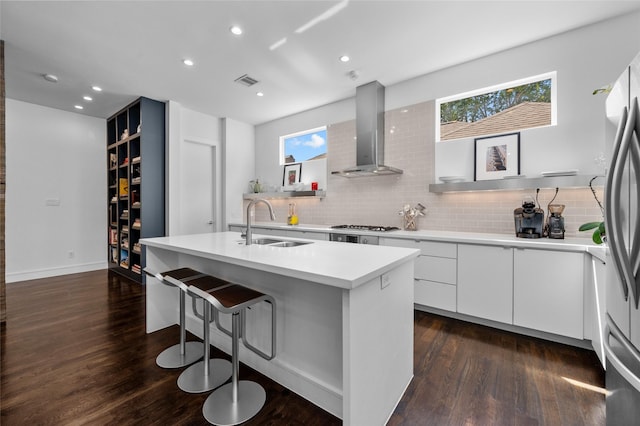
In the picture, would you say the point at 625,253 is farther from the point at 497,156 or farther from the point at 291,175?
the point at 291,175

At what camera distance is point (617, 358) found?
105cm

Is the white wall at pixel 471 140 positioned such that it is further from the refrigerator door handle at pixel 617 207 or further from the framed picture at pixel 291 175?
the refrigerator door handle at pixel 617 207

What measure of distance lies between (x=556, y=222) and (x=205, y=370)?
318 centimetres

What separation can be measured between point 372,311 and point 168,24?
297cm

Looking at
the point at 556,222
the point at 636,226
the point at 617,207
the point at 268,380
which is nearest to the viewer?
the point at 636,226

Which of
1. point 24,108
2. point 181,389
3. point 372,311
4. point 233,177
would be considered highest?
point 24,108

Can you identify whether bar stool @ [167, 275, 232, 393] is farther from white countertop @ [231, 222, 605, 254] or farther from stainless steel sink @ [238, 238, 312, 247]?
white countertop @ [231, 222, 605, 254]

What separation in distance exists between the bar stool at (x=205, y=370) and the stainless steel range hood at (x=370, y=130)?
2.49 metres

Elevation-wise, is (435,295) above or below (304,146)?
below

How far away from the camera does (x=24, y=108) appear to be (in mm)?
4375

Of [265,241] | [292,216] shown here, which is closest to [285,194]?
[292,216]

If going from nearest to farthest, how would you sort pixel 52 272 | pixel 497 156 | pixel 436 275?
pixel 436 275 → pixel 497 156 → pixel 52 272

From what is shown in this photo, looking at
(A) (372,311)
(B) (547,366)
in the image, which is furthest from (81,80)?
(B) (547,366)

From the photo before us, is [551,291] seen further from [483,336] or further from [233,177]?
[233,177]
